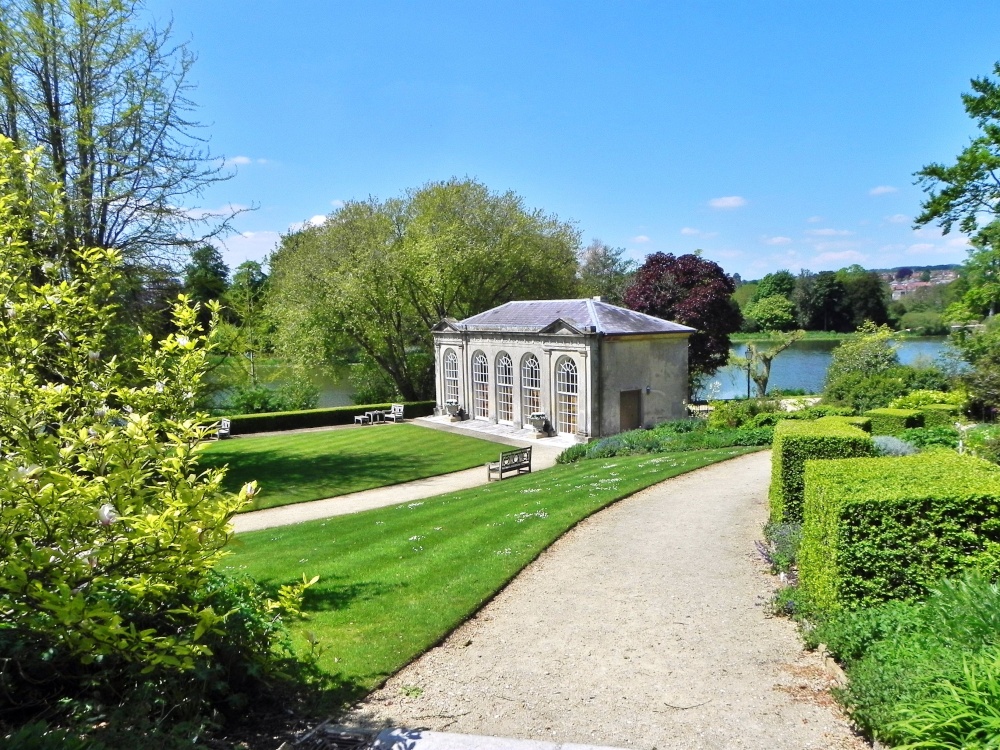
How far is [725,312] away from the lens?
40125 millimetres

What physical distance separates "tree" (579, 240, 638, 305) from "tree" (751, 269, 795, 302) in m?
22.1

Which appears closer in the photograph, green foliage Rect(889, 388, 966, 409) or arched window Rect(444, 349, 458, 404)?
green foliage Rect(889, 388, 966, 409)

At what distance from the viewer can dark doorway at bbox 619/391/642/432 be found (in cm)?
2892

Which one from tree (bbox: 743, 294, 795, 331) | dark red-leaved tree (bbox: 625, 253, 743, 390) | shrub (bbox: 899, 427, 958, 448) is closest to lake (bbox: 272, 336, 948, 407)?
tree (bbox: 743, 294, 795, 331)

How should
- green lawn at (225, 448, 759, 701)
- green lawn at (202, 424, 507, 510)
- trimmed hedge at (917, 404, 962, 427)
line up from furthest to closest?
green lawn at (202, 424, 507, 510) < trimmed hedge at (917, 404, 962, 427) < green lawn at (225, 448, 759, 701)

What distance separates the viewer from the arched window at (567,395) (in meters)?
28.9

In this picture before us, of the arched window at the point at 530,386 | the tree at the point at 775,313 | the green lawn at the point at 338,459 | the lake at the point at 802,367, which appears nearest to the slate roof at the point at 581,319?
the arched window at the point at 530,386

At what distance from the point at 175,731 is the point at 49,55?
21950 mm

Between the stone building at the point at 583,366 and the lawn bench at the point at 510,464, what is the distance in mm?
5993

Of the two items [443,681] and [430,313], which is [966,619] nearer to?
[443,681]

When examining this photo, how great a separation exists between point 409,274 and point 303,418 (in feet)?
32.0

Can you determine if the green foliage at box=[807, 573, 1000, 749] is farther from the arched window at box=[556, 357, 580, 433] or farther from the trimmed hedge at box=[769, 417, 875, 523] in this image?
the arched window at box=[556, 357, 580, 433]

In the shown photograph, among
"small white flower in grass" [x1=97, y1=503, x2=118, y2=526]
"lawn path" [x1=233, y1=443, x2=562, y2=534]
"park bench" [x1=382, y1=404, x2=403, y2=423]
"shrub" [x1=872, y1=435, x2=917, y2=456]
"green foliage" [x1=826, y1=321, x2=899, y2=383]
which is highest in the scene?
"green foliage" [x1=826, y1=321, x2=899, y2=383]

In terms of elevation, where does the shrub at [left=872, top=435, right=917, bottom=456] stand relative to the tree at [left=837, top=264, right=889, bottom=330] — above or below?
below
